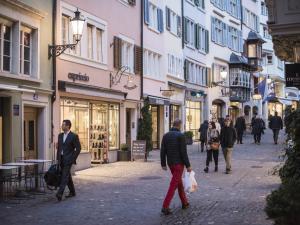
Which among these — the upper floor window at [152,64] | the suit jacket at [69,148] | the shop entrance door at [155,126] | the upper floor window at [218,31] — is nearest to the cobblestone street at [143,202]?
the suit jacket at [69,148]

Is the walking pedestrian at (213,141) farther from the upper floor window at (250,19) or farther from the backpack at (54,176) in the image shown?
the upper floor window at (250,19)

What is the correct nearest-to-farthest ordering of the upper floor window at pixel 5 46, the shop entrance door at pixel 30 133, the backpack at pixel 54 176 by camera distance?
the backpack at pixel 54 176 < the upper floor window at pixel 5 46 < the shop entrance door at pixel 30 133

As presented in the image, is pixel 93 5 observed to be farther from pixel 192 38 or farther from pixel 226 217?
pixel 192 38

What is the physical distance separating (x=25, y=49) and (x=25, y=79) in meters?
1.25

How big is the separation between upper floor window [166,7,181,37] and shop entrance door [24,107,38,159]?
1665 cm

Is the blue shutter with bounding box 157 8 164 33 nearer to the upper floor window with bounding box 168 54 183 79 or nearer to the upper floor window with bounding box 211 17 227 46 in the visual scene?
the upper floor window with bounding box 168 54 183 79

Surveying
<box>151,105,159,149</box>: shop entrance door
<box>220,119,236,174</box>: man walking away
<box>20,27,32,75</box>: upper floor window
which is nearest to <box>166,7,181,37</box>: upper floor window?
<box>151,105,159,149</box>: shop entrance door

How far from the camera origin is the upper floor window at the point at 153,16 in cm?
3038

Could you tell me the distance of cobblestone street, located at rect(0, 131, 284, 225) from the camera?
35.7 feet

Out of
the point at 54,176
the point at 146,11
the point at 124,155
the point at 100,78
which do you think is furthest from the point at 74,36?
the point at 146,11

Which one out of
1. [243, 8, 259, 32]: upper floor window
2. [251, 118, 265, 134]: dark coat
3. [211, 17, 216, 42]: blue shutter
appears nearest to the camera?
[251, 118, 265, 134]: dark coat

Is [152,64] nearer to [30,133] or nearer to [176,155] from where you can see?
[30,133]

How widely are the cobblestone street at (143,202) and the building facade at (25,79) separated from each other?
6.48 feet

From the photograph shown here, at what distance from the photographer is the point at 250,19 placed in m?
60.5
